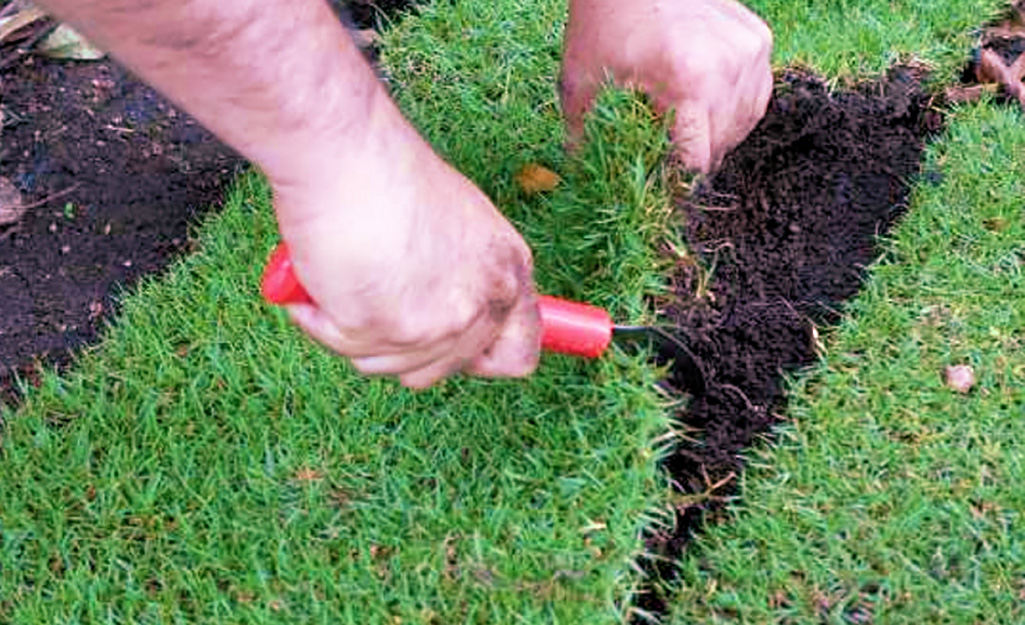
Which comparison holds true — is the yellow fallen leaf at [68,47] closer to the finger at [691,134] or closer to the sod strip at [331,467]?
the sod strip at [331,467]

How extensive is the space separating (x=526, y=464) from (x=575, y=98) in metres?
0.70

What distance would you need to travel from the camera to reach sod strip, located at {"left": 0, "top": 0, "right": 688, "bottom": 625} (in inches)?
74.4

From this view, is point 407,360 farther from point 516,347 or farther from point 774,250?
point 774,250

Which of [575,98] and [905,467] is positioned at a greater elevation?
[575,98]

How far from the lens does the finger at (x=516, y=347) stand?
1709 millimetres

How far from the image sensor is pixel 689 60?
6.95 feet

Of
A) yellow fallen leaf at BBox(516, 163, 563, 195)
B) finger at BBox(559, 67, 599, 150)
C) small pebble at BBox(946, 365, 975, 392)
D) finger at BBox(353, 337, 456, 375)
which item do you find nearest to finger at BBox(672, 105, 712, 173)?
finger at BBox(559, 67, 599, 150)

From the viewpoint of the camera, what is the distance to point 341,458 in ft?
6.81

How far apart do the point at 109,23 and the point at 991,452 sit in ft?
4.83

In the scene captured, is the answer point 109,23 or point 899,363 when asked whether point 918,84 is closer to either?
point 899,363

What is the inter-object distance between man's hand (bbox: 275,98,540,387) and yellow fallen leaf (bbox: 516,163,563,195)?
0.80m

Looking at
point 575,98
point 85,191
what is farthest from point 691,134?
point 85,191

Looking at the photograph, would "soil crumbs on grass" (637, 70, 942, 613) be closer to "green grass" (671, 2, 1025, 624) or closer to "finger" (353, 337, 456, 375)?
"green grass" (671, 2, 1025, 624)

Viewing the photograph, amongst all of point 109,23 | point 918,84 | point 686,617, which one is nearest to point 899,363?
point 686,617
